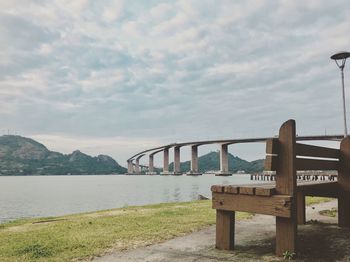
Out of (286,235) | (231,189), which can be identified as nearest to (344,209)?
(286,235)

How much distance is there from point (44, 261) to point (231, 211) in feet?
8.26

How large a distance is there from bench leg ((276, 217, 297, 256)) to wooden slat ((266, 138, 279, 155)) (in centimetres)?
80

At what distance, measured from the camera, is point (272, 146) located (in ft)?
14.5

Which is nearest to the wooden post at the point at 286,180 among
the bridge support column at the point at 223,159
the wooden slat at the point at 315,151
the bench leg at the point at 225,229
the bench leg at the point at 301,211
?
the wooden slat at the point at 315,151

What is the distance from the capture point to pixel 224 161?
9481 centimetres

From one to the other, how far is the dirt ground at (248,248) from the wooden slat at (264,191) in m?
0.78

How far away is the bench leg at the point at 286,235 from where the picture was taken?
4.36 m

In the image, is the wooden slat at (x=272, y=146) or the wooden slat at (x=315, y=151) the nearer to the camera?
the wooden slat at (x=272, y=146)

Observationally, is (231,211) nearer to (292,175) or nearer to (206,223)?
(292,175)

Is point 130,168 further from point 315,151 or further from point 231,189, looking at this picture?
point 231,189

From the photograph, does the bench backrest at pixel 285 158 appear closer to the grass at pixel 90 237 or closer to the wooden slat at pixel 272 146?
the wooden slat at pixel 272 146

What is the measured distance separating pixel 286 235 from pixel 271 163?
0.89m

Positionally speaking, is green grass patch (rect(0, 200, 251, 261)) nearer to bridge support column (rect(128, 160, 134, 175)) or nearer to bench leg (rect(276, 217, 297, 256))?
bench leg (rect(276, 217, 297, 256))

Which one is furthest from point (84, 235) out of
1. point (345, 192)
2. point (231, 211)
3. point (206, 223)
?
point (345, 192)
